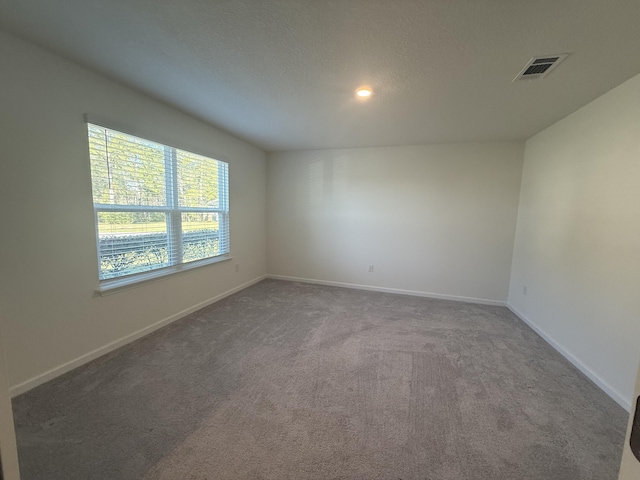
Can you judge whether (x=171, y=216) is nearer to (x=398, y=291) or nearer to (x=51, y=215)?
(x=51, y=215)

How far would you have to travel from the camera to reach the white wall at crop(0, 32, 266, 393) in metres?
1.76

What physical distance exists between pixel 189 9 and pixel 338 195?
3.28 m

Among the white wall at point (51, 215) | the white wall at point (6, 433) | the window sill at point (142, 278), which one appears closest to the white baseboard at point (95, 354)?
the white wall at point (51, 215)

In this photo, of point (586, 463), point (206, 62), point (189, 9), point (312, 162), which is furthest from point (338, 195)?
point (586, 463)

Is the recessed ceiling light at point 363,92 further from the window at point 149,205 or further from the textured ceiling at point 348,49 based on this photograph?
the window at point 149,205

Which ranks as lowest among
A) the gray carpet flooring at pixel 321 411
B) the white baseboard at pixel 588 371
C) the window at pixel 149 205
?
the gray carpet flooring at pixel 321 411

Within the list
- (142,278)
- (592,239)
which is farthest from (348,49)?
(142,278)

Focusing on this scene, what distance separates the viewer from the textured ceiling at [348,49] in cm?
143

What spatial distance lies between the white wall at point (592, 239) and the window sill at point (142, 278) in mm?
4097

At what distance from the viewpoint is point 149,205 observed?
2711 mm

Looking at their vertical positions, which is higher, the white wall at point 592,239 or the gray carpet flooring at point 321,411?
the white wall at point 592,239

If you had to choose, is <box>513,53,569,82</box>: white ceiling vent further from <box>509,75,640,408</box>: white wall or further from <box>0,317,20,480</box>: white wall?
<box>0,317,20,480</box>: white wall

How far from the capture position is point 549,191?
2.97 meters

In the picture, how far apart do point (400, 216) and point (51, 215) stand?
407 centimetres
